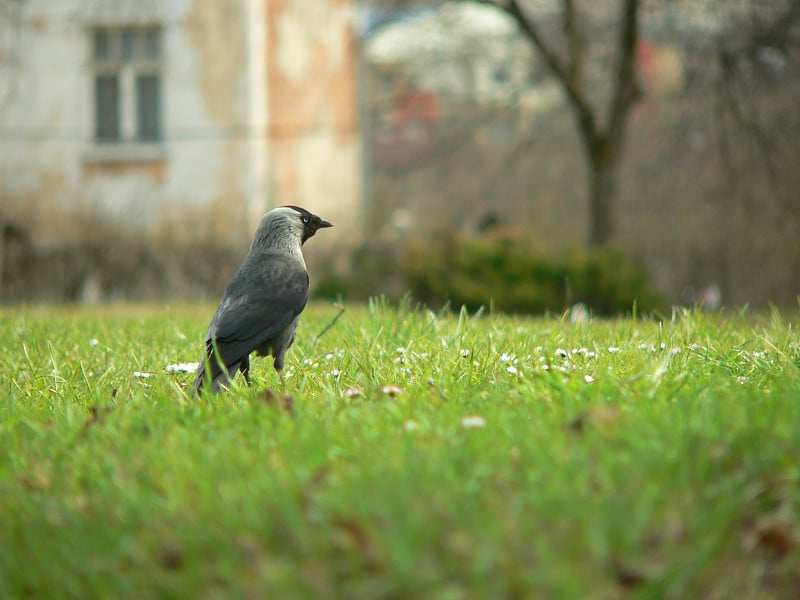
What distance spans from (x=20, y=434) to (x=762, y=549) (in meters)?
2.49

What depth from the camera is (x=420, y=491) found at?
2.50 m

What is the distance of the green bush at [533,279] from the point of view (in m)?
12.2

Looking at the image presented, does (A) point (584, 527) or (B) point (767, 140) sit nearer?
(A) point (584, 527)

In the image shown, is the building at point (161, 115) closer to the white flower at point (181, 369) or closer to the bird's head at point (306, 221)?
the bird's head at point (306, 221)

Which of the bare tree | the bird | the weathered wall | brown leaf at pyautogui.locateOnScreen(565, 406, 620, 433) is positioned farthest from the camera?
the weathered wall

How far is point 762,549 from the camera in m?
2.48

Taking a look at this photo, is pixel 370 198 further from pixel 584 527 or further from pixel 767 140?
pixel 584 527

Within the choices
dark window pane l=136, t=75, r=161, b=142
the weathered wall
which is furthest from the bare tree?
dark window pane l=136, t=75, r=161, b=142

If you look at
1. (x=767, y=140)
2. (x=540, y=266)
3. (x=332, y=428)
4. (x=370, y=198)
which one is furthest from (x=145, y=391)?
(x=370, y=198)

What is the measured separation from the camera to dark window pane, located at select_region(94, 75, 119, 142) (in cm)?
1711

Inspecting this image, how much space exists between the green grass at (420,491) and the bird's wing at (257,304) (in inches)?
14.7

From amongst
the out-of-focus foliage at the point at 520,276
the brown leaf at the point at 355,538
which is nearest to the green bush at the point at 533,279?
the out-of-focus foliage at the point at 520,276

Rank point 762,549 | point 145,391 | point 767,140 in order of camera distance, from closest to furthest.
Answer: point 762,549 < point 145,391 < point 767,140

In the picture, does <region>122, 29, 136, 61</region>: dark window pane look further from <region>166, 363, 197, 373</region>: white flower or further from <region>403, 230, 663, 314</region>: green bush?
<region>166, 363, 197, 373</region>: white flower
